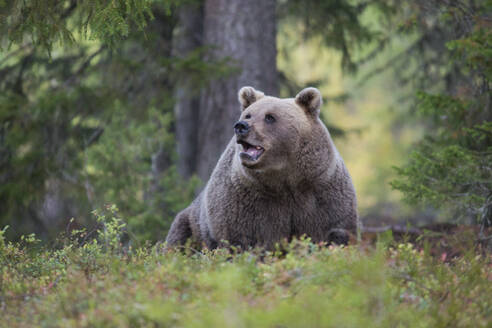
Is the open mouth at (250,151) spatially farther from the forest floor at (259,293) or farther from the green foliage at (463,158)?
the green foliage at (463,158)

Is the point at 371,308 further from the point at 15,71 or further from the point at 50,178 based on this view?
the point at 15,71

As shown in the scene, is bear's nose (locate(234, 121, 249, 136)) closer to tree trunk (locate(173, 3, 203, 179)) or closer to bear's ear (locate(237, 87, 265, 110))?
bear's ear (locate(237, 87, 265, 110))

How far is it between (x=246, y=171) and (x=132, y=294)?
7.48ft

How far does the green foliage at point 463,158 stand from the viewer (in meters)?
6.42

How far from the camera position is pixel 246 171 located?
523 cm

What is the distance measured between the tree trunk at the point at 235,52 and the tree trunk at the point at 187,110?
132cm

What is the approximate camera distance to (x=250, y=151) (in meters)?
5.04

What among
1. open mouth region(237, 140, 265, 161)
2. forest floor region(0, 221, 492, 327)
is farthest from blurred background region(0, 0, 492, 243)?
forest floor region(0, 221, 492, 327)

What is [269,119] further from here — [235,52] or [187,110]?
[187,110]

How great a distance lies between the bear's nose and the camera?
15.9 feet

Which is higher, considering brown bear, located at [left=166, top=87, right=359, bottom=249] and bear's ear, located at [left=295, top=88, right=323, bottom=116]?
bear's ear, located at [left=295, top=88, right=323, bottom=116]

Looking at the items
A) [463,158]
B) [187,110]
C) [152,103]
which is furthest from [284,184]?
[187,110]

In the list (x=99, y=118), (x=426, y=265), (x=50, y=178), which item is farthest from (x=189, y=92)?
(x=426, y=265)

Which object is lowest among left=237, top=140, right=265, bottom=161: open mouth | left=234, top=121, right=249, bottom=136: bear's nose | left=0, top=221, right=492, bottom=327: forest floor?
left=0, top=221, right=492, bottom=327: forest floor
